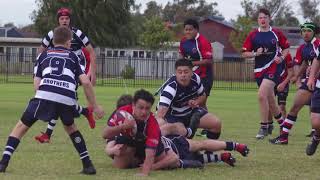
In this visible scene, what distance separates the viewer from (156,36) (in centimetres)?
6116

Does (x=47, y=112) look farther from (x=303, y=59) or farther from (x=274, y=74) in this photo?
(x=303, y=59)

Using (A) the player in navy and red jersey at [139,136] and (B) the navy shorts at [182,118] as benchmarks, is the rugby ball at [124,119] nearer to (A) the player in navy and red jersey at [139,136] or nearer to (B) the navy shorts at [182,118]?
(A) the player in navy and red jersey at [139,136]

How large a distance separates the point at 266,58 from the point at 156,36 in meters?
48.7

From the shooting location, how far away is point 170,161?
8383 millimetres

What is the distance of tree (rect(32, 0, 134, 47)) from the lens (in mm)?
59531

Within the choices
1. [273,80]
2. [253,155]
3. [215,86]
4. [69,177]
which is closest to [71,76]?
[69,177]

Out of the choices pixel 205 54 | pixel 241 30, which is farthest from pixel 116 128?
pixel 241 30

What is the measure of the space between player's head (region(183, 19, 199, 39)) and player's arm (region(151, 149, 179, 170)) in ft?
14.6

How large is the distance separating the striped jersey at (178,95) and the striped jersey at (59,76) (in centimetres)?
136

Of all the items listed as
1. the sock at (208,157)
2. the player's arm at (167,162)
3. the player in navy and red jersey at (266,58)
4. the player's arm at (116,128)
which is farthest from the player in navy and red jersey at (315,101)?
the player in navy and red jersey at (266,58)

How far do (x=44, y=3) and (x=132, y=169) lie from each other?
54432 millimetres

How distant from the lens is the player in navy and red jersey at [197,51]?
496 inches

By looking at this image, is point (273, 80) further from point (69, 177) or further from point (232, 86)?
point (232, 86)

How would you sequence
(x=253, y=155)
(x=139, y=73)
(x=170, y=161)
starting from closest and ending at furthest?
1. (x=170, y=161)
2. (x=253, y=155)
3. (x=139, y=73)
